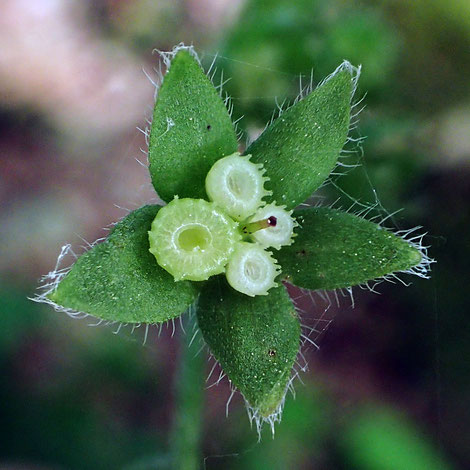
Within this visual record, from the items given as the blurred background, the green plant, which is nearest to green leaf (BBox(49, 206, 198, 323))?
the green plant

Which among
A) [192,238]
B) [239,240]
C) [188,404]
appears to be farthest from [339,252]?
[188,404]

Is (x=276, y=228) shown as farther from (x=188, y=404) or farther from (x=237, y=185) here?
(x=188, y=404)

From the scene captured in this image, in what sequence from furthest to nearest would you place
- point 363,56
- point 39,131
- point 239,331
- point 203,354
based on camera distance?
1. point 39,131
2. point 363,56
3. point 203,354
4. point 239,331

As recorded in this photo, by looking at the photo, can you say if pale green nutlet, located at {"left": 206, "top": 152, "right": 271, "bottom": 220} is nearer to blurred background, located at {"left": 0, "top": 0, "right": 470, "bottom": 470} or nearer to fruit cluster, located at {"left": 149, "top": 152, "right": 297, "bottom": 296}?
fruit cluster, located at {"left": 149, "top": 152, "right": 297, "bottom": 296}

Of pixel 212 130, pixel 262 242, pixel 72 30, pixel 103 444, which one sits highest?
pixel 212 130

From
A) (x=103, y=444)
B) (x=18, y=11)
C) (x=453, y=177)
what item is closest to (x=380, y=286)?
(x=453, y=177)

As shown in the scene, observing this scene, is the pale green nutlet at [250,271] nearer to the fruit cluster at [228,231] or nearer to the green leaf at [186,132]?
the fruit cluster at [228,231]

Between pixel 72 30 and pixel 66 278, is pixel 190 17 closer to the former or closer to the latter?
pixel 72 30

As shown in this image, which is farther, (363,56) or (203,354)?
(363,56)

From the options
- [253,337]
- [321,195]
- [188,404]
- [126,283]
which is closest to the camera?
[126,283]
